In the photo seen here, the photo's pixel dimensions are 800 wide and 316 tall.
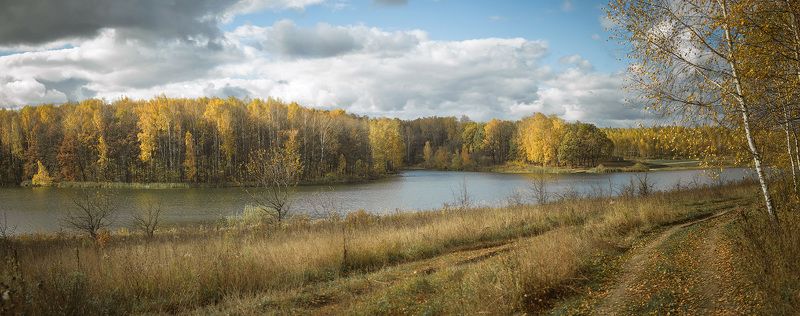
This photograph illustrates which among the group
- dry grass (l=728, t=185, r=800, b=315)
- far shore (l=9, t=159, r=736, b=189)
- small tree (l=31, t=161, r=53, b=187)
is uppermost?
small tree (l=31, t=161, r=53, b=187)

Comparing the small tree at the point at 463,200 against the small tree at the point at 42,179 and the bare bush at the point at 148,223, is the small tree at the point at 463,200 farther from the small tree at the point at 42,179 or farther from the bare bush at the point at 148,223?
the small tree at the point at 42,179

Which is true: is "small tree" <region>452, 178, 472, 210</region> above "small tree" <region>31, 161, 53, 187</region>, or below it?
below

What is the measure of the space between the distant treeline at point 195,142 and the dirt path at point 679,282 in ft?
199

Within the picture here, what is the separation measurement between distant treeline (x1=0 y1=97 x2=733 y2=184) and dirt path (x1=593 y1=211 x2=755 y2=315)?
6058 cm

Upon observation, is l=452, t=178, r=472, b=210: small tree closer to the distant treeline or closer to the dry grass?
the dry grass

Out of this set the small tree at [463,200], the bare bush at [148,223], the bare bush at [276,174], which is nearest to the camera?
the bare bush at [148,223]

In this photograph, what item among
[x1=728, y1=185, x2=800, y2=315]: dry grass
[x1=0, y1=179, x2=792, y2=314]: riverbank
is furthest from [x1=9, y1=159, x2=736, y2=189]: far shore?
[x1=728, y1=185, x2=800, y2=315]: dry grass

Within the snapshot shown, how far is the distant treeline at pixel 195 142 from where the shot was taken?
226 feet

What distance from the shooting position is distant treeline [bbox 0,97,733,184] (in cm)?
6881

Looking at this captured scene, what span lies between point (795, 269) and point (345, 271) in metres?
9.43

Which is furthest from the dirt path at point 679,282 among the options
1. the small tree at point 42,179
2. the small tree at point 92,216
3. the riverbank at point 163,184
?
the small tree at point 42,179

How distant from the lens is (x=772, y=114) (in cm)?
808

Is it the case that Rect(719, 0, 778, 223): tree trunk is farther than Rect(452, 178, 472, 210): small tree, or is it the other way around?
Rect(452, 178, 472, 210): small tree

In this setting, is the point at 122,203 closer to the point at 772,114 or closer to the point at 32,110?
the point at 772,114
